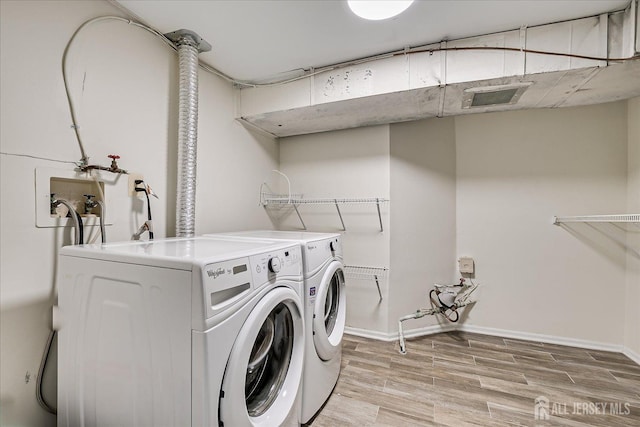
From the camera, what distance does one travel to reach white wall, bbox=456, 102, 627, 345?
7.22 ft

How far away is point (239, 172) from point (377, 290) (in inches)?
64.2

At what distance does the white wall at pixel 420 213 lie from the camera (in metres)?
2.46

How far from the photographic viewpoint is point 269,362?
1.26 m

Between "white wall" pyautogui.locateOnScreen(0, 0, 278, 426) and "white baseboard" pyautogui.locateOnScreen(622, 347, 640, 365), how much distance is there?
3.42 m

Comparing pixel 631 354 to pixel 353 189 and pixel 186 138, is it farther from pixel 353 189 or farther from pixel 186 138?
pixel 186 138

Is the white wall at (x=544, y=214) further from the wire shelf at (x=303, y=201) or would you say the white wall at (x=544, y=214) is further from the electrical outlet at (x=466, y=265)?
the wire shelf at (x=303, y=201)

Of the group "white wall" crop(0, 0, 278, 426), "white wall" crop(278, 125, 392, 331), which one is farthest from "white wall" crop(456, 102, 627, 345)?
"white wall" crop(0, 0, 278, 426)

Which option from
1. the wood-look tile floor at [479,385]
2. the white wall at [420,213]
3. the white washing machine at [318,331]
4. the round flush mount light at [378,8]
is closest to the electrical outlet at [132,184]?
the white washing machine at [318,331]

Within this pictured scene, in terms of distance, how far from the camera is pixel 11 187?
3.60 ft

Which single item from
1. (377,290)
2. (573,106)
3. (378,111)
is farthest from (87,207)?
(573,106)

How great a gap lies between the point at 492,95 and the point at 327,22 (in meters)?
1.29

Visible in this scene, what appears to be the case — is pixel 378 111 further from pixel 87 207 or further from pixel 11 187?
pixel 11 187

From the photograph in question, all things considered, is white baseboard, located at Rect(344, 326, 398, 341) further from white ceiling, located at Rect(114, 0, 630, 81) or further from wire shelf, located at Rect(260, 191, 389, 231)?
white ceiling, located at Rect(114, 0, 630, 81)

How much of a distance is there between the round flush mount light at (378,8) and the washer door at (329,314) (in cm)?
144
